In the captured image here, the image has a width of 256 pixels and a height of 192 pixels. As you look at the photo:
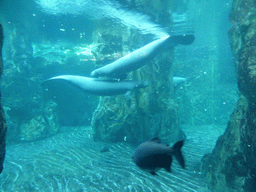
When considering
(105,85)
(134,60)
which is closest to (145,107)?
(105,85)

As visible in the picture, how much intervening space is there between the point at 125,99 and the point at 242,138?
631cm

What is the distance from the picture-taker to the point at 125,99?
31.3 ft

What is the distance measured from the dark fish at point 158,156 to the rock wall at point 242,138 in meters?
2.32

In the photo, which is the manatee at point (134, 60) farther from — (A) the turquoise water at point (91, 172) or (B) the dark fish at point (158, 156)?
(B) the dark fish at point (158, 156)

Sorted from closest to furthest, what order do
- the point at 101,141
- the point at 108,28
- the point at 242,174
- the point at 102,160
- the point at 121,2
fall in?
the point at 242,174 → the point at 102,160 → the point at 121,2 → the point at 101,141 → the point at 108,28

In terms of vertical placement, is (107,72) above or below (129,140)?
above

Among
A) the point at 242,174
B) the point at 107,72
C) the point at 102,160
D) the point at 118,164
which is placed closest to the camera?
the point at 242,174

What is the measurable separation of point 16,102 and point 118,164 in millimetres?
9433

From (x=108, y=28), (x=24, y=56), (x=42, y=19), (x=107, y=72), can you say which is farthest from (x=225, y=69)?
(x=24, y=56)

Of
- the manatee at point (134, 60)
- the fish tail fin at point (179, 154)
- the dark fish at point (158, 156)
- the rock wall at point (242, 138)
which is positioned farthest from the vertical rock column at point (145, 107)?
the fish tail fin at point (179, 154)

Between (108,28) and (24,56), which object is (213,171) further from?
(24,56)

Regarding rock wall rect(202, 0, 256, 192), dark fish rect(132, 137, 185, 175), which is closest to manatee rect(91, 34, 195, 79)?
rock wall rect(202, 0, 256, 192)

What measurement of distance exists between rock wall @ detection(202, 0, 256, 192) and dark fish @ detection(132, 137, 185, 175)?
2.32 meters

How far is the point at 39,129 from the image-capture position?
12.3 m
